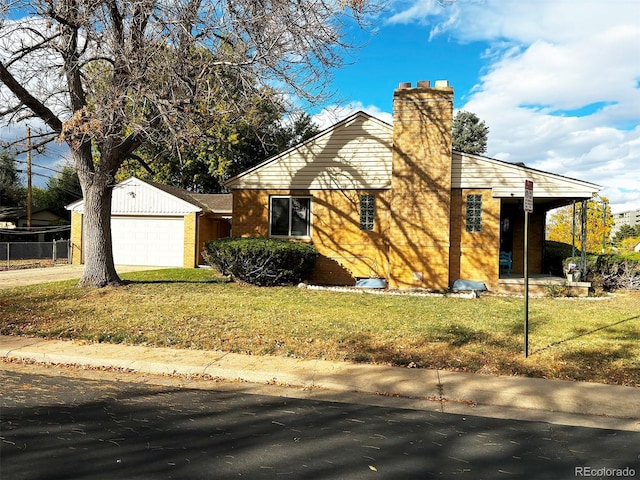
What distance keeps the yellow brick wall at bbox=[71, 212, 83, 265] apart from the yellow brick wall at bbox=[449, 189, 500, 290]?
18.0m

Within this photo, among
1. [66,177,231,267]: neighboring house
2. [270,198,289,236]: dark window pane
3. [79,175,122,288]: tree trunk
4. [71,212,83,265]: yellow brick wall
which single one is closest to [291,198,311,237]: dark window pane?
[270,198,289,236]: dark window pane

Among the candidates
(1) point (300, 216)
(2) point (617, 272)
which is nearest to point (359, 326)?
(1) point (300, 216)

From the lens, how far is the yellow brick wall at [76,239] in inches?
879

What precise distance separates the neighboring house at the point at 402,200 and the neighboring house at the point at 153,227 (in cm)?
674

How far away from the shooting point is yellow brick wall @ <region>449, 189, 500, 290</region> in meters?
13.5

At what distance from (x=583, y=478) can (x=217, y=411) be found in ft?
11.2

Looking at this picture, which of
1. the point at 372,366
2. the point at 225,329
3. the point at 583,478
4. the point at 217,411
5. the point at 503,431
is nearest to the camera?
the point at 583,478

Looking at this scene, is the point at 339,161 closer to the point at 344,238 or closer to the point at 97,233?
the point at 344,238

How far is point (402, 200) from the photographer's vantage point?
13.5 meters

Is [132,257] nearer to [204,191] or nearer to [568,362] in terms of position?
[204,191]

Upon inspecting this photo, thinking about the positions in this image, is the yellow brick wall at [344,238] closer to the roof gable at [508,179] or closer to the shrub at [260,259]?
the shrub at [260,259]

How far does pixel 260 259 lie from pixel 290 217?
Answer: 2737 mm

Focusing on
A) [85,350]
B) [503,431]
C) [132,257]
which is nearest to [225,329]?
[85,350]

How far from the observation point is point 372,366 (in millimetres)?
6461
